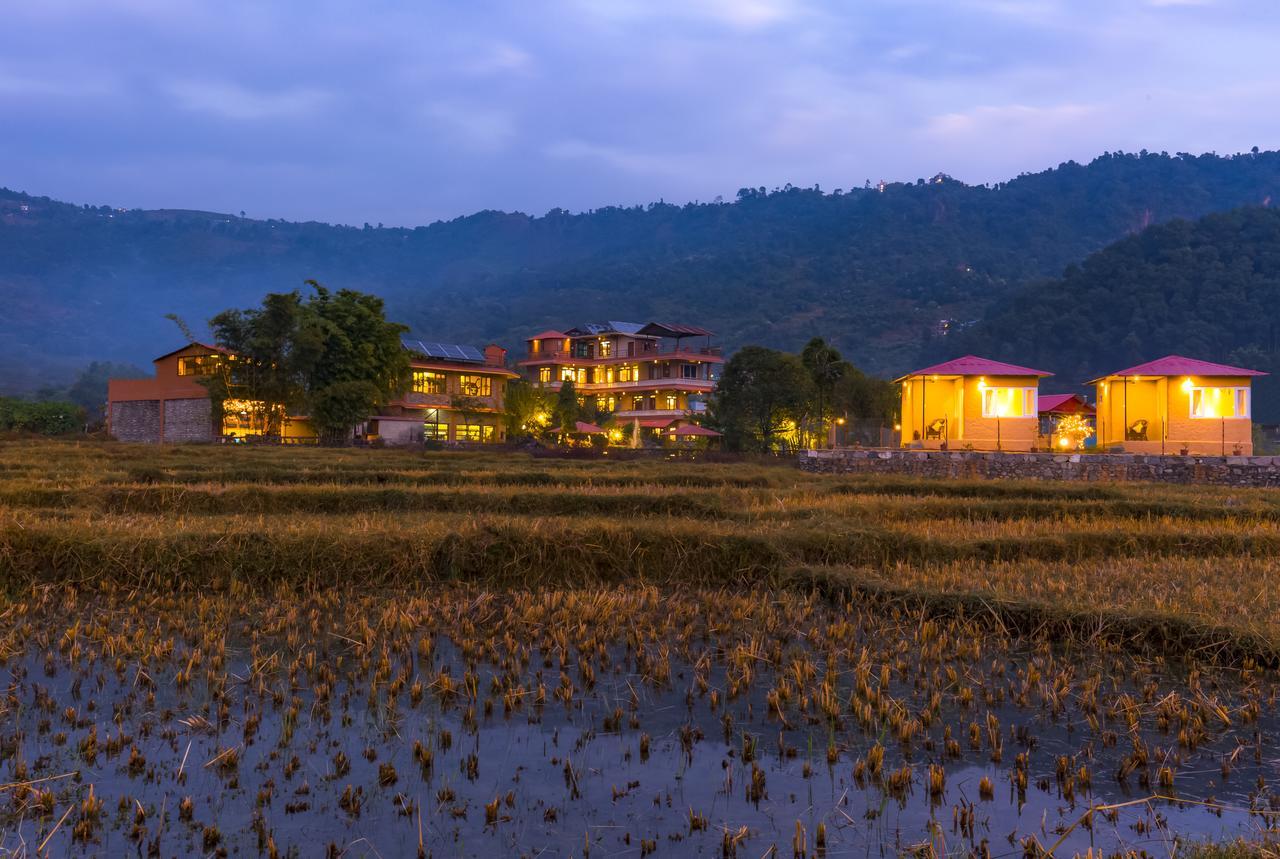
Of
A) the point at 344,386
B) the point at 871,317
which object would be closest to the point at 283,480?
the point at 344,386

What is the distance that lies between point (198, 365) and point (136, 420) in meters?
7.67

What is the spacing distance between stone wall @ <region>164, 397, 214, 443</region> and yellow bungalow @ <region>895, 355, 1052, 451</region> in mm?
41698

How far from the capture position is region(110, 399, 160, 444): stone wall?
57938 mm

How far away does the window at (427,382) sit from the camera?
217 feet

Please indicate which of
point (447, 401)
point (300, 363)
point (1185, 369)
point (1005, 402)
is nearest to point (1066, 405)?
point (1005, 402)

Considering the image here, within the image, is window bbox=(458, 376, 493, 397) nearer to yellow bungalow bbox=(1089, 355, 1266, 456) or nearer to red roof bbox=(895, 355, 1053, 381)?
red roof bbox=(895, 355, 1053, 381)

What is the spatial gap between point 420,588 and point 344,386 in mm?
41711

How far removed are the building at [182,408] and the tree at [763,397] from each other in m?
25.9

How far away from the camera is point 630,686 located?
7.41 metres

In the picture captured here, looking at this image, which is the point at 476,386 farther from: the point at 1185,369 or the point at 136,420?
the point at 1185,369

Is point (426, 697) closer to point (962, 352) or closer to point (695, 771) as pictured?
point (695, 771)

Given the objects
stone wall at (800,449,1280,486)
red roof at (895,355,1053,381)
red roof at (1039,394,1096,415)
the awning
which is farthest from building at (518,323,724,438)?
stone wall at (800,449,1280,486)

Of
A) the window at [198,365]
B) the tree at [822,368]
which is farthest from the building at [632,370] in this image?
the window at [198,365]

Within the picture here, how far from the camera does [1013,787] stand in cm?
572
